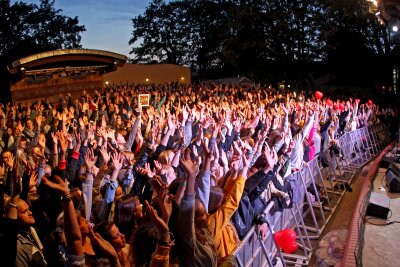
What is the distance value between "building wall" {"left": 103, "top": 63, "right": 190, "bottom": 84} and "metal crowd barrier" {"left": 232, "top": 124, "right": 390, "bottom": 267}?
1673 cm

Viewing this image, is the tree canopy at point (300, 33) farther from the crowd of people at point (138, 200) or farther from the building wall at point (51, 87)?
the crowd of people at point (138, 200)

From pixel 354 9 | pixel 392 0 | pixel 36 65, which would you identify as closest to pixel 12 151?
pixel 36 65

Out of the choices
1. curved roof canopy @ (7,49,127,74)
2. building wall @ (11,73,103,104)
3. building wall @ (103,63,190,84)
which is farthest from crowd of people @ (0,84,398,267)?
building wall @ (103,63,190,84)

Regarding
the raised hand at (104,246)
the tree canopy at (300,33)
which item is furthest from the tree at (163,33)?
the raised hand at (104,246)

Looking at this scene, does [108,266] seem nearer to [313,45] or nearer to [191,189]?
[191,189]

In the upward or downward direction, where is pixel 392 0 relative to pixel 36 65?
upward

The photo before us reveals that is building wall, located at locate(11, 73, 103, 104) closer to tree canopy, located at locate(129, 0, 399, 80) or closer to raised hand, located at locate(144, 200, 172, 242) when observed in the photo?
raised hand, located at locate(144, 200, 172, 242)

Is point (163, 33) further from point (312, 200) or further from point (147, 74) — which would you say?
point (312, 200)

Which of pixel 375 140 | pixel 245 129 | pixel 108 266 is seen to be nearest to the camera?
pixel 108 266

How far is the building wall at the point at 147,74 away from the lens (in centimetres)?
2691

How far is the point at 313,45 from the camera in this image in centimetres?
3170

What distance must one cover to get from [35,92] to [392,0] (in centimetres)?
1143

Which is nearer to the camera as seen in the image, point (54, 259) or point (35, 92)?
point (54, 259)

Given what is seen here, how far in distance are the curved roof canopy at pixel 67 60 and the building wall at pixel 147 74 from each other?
912 centimetres
